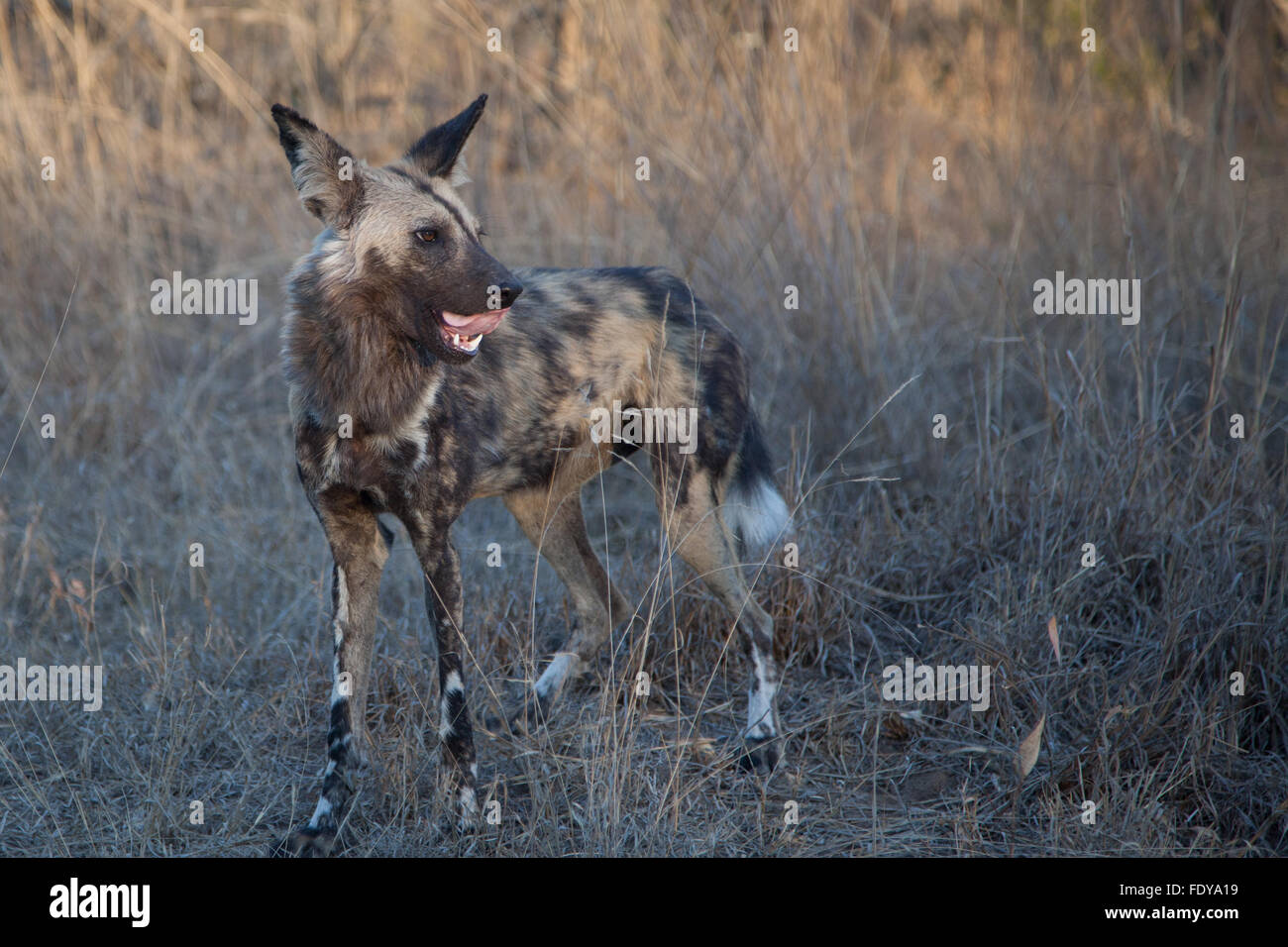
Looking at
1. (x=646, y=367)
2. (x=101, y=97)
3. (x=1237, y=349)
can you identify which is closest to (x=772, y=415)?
(x=646, y=367)

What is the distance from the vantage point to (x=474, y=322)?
10.2 ft

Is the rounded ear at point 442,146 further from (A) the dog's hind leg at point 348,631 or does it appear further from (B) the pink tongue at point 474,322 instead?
(A) the dog's hind leg at point 348,631

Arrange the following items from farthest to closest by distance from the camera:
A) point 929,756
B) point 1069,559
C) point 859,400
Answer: point 859,400, point 1069,559, point 929,756

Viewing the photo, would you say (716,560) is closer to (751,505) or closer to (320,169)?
(751,505)

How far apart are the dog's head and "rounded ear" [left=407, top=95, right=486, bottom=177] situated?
0.59 ft

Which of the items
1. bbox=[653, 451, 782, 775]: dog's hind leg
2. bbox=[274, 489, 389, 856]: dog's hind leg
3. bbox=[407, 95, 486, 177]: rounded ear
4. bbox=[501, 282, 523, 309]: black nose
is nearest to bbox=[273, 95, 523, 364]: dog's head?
bbox=[501, 282, 523, 309]: black nose

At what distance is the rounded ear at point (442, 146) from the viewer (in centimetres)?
331

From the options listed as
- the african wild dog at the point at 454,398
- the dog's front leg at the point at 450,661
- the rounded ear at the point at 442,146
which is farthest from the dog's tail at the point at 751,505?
the rounded ear at the point at 442,146

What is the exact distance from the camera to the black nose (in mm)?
2988

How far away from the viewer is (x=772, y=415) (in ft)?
16.9

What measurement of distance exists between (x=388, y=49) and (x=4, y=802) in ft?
17.7

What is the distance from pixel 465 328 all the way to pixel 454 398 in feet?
0.82

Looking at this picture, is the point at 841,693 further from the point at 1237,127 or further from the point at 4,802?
the point at 1237,127

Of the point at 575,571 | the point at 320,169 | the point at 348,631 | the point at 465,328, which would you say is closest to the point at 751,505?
the point at 575,571
